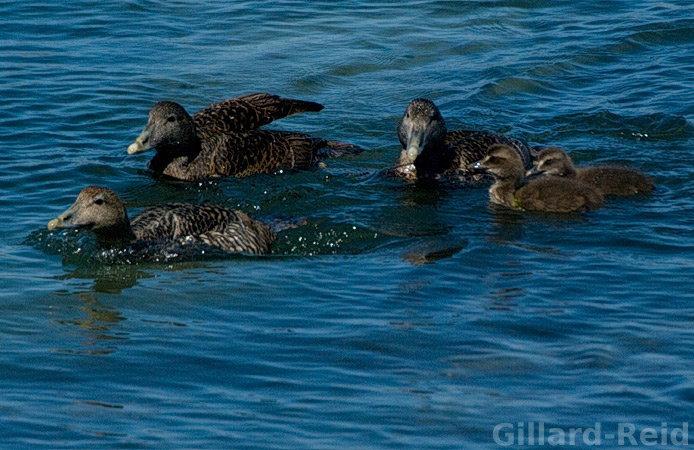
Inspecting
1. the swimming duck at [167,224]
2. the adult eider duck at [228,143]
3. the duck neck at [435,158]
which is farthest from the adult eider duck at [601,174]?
the swimming duck at [167,224]

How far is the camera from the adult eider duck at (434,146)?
9.93 m

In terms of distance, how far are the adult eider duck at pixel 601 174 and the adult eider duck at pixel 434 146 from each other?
400mm

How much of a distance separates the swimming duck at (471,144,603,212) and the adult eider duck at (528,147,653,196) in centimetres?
19

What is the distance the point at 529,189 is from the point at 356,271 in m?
2.19

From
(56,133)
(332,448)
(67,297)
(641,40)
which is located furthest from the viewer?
(641,40)

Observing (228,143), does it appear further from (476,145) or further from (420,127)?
(476,145)

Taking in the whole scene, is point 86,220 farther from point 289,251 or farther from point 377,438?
point 377,438

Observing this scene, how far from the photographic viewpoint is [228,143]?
10461mm

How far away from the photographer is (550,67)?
13633 mm

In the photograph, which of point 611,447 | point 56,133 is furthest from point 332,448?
point 56,133

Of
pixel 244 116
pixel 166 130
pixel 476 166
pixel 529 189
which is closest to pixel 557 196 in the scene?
pixel 529 189

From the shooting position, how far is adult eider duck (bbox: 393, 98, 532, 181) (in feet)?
32.6

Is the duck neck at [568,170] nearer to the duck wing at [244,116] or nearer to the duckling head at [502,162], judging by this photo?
the duckling head at [502,162]

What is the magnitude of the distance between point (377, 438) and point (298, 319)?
1666 millimetres
